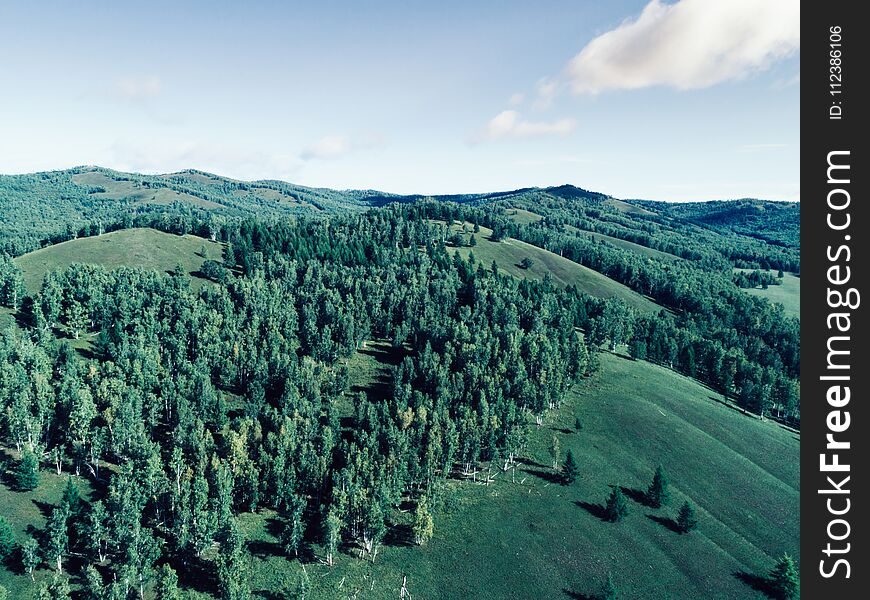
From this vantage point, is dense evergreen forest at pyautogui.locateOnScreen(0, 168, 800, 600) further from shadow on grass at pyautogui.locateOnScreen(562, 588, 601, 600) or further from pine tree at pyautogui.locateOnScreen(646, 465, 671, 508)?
pine tree at pyautogui.locateOnScreen(646, 465, 671, 508)

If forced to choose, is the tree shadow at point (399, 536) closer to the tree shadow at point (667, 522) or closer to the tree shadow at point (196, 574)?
the tree shadow at point (196, 574)

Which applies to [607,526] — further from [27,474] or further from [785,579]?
[27,474]

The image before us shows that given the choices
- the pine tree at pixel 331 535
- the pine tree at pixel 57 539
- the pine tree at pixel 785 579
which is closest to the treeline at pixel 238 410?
the pine tree at pixel 57 539

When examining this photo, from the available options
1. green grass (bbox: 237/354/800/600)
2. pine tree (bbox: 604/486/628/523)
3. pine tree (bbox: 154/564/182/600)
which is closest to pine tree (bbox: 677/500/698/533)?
green grass (bbox: 237/354/800/600)
